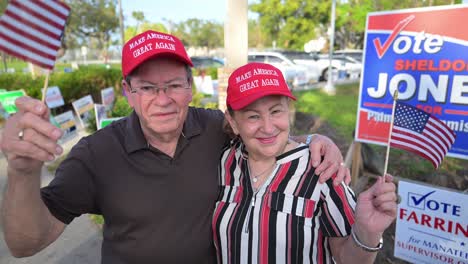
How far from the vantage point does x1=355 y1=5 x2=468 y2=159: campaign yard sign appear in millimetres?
3461

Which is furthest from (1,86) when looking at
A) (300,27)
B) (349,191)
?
(300,27)

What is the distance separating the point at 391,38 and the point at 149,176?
3273 mm

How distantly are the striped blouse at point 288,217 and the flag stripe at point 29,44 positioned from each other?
3.76ft

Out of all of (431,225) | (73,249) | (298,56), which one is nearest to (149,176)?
(73,249)

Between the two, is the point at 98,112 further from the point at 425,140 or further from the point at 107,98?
the point at 425,140

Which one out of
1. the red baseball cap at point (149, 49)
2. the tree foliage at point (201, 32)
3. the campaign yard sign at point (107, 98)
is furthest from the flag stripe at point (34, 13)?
the tree foliage at point (201, 32)

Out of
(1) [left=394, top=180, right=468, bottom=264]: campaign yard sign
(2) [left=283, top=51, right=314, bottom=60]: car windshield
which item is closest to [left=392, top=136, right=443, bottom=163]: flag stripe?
(1) [left=394, top=180, right=468, bottom=264]: campaign yard sign

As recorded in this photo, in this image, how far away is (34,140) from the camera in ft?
3.93

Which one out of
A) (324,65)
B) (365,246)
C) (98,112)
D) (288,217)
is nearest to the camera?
(365,246)

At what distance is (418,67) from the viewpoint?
372 centimetres

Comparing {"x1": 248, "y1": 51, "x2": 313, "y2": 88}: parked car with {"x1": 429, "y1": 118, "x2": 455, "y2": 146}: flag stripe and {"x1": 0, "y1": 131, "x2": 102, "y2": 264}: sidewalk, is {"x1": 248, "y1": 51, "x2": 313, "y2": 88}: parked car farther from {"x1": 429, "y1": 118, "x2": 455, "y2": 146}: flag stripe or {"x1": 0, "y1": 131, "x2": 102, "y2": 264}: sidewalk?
{"x1": 429, "y1": 118, "x2": 455, "y2": 146}: flag stripe

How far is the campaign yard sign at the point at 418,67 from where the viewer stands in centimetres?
346

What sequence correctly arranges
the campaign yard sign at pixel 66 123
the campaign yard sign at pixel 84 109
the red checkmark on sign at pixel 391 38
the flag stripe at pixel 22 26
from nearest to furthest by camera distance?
1. the flag stripe at pixel 22 26
2. the red checkmark on sign at pixel 391 38
3. the campaign yard sign at pixel 66 123
4. the campaign yard sign at pixel 84 109

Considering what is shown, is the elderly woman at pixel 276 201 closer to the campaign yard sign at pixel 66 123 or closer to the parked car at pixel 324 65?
the campaign yard sign at pixel 66 123
